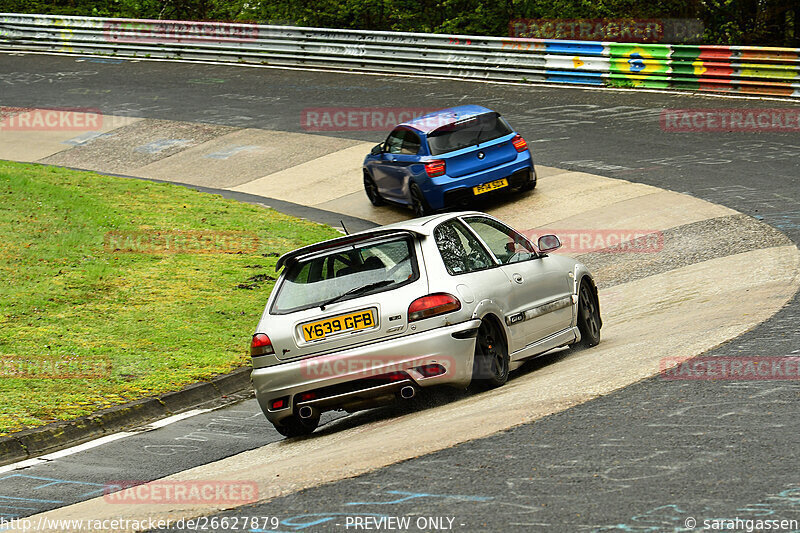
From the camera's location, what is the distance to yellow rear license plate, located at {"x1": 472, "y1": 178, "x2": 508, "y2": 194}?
1756 centimetres

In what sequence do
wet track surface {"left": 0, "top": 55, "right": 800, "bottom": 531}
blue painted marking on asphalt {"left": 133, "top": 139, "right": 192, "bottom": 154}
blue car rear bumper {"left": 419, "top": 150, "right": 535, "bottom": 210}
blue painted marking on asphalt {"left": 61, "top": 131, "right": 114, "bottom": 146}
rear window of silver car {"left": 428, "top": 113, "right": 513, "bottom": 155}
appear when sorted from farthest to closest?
blue painted marking on asphalt {"left": 61, "top": 131, "right": 114, "bottom": 146} → blue painted marking on asphalt {"left": 133, "top": 139, "right": 192, "bottom": 154} → rear window of silver car {"left": 428, "top": 113, "right": 513, "bottom": 155} → blue car rear bumper {"left": 419, "top": 150, "right": 535, "bottom": 210} → wet track surface {"left": 0, "top": 55, "right": 800, "bottom": 531}

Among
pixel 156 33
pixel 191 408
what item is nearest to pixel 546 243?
pixel 191 408

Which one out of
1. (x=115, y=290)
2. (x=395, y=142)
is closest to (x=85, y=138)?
(x=395, y=142)

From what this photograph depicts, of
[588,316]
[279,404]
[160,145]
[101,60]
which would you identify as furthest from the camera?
[101,60]

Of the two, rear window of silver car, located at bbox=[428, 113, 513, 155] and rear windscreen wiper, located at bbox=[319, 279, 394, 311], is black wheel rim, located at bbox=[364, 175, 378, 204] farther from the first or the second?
rear windscreen wiper, located at bbox=[319, 279, 394, 311]

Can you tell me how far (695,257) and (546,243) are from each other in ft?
16.6

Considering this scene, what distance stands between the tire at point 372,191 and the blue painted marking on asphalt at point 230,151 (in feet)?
17.9

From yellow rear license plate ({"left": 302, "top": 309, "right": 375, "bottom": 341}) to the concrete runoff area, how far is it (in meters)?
0.76

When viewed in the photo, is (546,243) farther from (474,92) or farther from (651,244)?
(474,92)

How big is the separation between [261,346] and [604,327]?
177 inches

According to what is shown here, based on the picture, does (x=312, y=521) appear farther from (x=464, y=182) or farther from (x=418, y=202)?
(x=418, y=202)

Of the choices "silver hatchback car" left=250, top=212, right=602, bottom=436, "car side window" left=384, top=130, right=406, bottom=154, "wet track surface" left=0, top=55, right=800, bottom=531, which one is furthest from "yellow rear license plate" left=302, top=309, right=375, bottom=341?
"car side window" left=384, top=130, right=406, bottom=154

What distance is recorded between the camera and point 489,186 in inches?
694

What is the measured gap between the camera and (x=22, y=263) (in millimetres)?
14711
